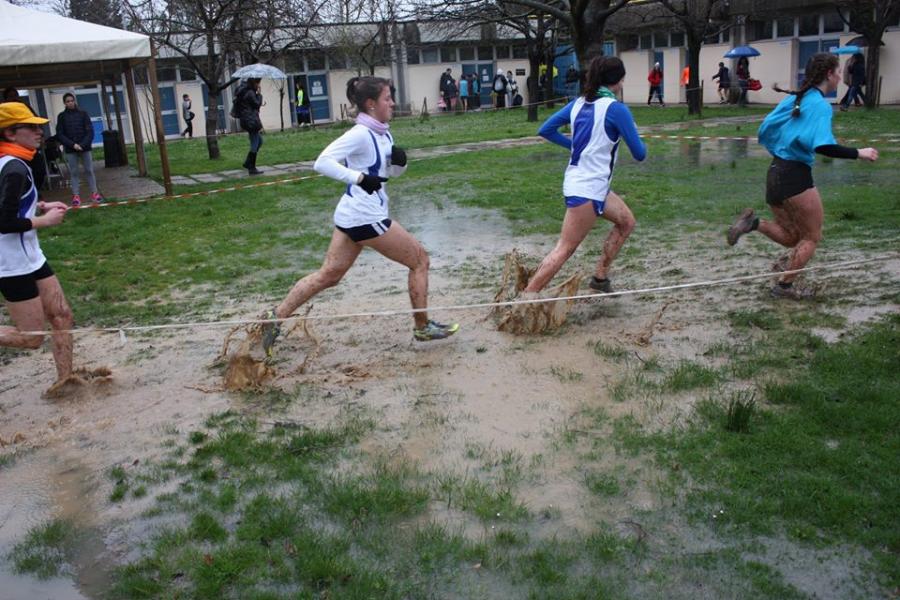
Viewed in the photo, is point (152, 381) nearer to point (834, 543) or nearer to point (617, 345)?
point (617, 345)

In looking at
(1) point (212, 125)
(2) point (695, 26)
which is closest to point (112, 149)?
(1) point (212, 125)

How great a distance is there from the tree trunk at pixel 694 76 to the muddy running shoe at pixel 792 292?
22178 mm

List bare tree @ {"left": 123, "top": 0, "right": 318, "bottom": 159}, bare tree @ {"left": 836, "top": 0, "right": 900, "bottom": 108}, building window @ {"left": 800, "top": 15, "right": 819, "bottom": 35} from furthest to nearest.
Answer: building window @ {"left": 800, "top": 15, "right": 819, "bottom": 35}, bare tree @ {"left": 836, "top": 0, "right": 900, "bottom": 108}, bare tree @ {"left": 123, "top": 0, "right": 318, "bottom": 159}

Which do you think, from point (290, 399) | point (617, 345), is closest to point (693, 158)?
point (617, 345)

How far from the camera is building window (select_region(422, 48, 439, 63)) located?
144ft

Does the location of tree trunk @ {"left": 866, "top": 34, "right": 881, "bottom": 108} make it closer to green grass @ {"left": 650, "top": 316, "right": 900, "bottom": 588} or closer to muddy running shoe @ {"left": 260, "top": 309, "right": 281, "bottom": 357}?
green grass @ {"left": 650, "top": 316, "right": 900, "bottom": 588}

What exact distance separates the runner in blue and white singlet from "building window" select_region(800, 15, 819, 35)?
2912 centimetres

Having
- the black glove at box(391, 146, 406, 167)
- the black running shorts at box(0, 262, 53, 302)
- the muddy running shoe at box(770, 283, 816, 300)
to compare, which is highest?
the black glove at box(391, 146, 406, 167)

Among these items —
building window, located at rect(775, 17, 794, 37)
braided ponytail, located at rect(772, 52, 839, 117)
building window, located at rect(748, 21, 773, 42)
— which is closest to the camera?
braided ponytail, located at rect(772, 52, 839, 117)

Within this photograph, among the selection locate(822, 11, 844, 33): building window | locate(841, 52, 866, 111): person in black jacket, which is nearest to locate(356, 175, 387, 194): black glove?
locate(841, 52, 866, 111): person in black jacket

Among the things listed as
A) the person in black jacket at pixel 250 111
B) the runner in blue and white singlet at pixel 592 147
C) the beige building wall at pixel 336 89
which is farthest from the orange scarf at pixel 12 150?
the beige building wall at pixel 336 89

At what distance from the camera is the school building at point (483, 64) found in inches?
1253

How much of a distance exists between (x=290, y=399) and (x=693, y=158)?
1251cm

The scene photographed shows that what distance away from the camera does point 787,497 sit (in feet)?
12.5
